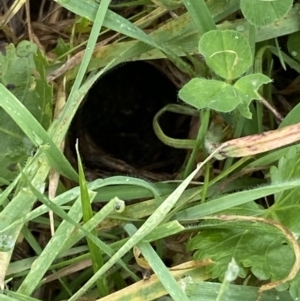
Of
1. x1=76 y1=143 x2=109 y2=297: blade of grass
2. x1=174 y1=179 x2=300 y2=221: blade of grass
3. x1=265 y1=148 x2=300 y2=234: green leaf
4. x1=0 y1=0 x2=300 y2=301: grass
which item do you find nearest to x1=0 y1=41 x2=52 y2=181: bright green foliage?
x1=0 y1=0 x2=300 y2=301: grass

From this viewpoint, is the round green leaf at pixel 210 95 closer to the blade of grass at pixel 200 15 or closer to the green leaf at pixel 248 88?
the green leaf at pixel 248 88

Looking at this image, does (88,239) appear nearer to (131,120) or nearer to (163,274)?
(163,274)

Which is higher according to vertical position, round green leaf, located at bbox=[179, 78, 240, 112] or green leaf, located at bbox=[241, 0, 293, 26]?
green leaf, located at bbox=[241, 0, 293, 26]

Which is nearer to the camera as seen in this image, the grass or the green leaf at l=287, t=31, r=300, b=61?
the grass

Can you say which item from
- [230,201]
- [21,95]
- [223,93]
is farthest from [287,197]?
[21,95]

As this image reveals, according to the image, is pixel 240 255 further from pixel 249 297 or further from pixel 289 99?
pixel 289 99

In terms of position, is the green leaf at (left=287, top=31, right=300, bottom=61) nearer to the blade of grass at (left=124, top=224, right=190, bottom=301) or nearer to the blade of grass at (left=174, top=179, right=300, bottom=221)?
the blade of grass at (left=174, top=179, right=300, bottom=221)

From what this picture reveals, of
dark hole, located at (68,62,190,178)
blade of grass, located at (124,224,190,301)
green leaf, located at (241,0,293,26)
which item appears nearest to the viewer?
blade of grass, located at (124,224,190,301)
